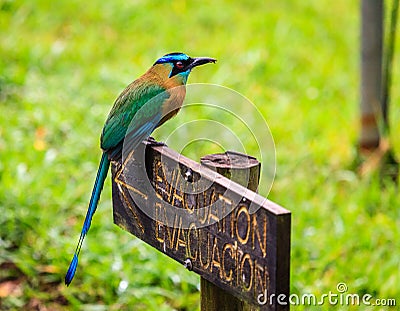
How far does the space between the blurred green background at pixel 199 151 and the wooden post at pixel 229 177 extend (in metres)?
1.35

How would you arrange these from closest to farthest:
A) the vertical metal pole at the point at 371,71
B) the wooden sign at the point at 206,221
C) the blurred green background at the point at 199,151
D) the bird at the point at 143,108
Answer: the wooden sign at the point at 206,221
the bird at the point at 143,108
the blurred green background at the point at 199,151
the vertical metal pole at the point at 371,71

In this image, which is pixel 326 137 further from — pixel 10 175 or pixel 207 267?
pixel 207 267

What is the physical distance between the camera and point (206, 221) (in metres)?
1.92

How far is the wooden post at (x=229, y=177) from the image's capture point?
Answer: 6.75 ft

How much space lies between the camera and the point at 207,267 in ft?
6.41

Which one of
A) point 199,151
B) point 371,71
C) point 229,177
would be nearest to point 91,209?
point 229,177

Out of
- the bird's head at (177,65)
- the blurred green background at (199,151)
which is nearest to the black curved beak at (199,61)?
the bird's head at (177,65)

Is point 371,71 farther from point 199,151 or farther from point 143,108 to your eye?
point 143,108

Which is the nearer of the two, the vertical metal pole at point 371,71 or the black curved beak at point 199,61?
the black curved beak at point 199,61

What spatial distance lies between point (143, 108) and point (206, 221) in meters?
0.57

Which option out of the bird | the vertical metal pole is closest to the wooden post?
the bird

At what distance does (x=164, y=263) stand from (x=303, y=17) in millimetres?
4638

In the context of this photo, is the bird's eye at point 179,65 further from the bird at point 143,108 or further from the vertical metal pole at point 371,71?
the vertical metal pole at point 371,71

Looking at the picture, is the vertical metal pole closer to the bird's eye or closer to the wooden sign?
the bird's eye
